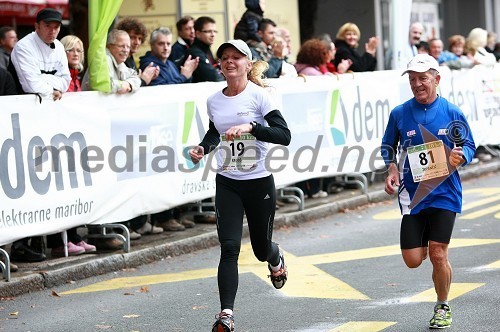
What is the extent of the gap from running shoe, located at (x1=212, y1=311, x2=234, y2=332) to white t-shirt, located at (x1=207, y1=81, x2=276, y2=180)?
3.17 ft

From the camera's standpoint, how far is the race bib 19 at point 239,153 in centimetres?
758

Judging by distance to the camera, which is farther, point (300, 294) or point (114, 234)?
point (114, 234)

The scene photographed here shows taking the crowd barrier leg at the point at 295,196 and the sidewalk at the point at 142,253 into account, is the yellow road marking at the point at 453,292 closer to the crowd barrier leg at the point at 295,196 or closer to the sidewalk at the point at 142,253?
the sidewalk at the point at 142,253

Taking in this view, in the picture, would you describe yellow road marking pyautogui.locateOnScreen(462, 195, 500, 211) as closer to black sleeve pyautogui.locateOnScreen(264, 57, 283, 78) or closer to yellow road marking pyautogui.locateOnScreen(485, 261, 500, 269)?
black sleeve pyautogui.locateOnScreen(264, 57, 283, 78)

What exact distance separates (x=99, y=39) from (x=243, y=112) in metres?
3.74

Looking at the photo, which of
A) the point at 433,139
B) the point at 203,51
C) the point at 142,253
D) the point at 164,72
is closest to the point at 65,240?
the point at 142,253

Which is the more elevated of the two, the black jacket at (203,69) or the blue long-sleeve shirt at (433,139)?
the black jacket at (203,69)

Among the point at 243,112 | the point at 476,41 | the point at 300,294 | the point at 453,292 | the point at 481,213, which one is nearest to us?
the point at 243,112

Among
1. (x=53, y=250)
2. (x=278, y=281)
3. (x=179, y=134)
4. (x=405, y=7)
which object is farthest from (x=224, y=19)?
(x=278, y=281)

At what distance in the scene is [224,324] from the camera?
7086mm

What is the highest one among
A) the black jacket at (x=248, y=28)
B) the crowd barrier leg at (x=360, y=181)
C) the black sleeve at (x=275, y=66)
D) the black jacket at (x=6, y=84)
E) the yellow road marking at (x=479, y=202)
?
the black jacket at (x=248, y=28)

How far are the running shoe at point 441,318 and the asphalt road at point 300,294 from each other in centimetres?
7

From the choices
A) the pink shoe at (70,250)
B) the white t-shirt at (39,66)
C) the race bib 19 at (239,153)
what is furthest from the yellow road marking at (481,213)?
the race bib 19 at (239,153)

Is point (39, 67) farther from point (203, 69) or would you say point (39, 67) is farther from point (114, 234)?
point (203, 69)
